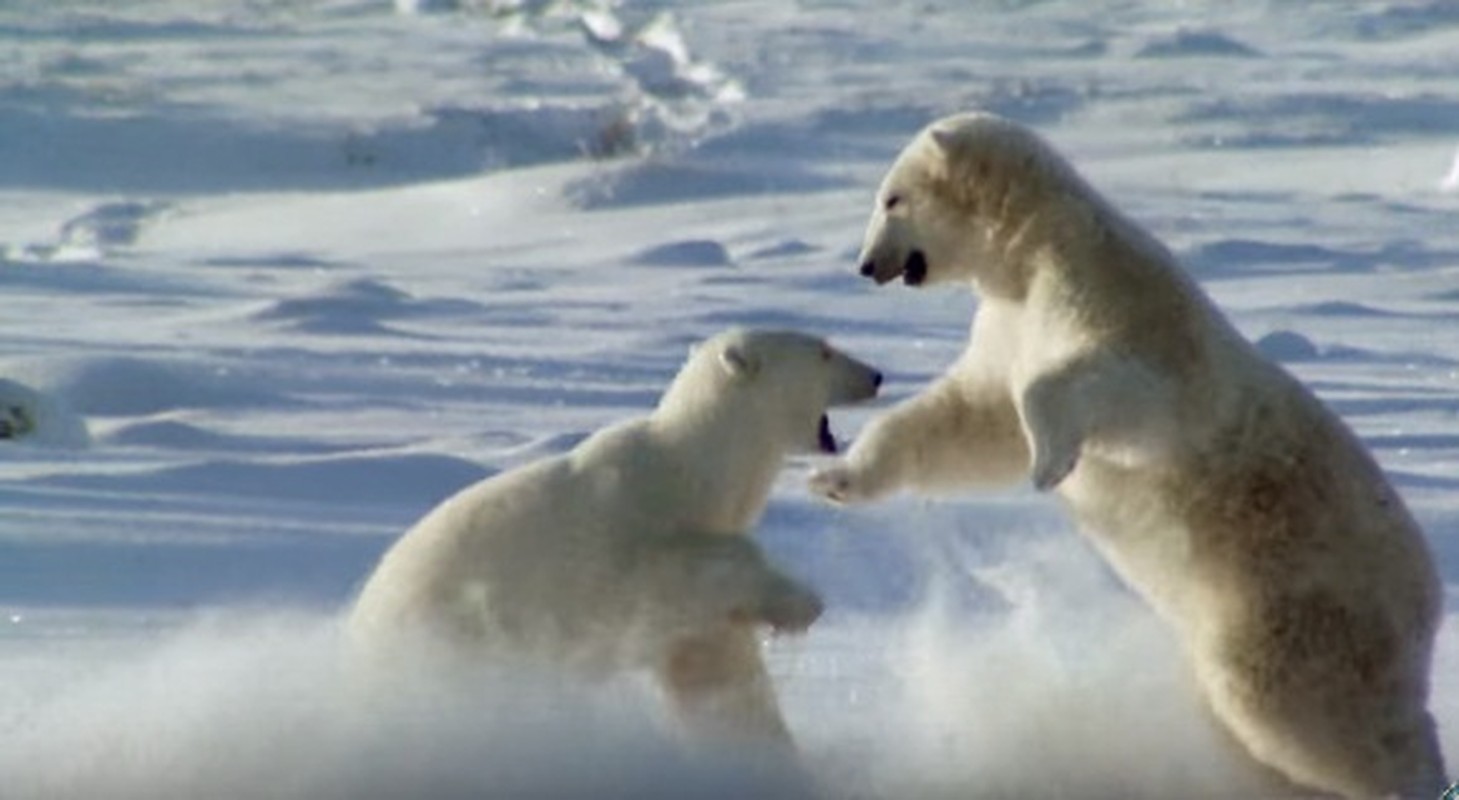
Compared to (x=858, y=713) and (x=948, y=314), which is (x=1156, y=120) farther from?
(x=858, y=713)

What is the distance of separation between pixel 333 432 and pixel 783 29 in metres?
14.5

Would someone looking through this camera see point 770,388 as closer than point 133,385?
Yes

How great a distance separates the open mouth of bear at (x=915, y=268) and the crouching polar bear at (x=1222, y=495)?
19cm

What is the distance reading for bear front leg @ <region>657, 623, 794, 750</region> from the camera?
18.0ft

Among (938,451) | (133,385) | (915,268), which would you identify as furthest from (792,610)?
(133,385)

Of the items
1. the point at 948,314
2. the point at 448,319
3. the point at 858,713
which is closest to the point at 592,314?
the point at 448,319

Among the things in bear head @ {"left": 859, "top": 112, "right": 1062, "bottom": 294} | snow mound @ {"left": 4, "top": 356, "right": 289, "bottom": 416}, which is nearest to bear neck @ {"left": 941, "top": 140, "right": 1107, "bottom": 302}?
bear head @ {"left": 859, "top": 112, "right": 1062, "bottom": 294}

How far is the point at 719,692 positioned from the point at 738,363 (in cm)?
64

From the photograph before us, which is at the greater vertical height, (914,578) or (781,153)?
(914,578)

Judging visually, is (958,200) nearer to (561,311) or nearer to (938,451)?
(938,451)

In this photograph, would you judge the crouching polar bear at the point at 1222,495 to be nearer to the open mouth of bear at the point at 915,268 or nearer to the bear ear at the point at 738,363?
the open mouth of bear at the point at 915,268

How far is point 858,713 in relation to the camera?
19.5 feet

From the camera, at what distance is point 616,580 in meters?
5.46

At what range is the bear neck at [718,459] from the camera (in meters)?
5.68
